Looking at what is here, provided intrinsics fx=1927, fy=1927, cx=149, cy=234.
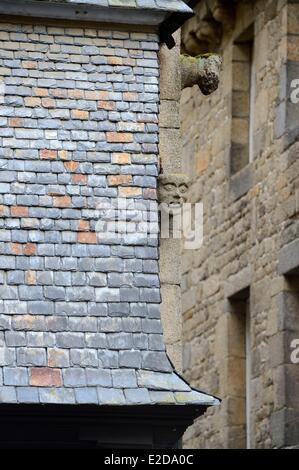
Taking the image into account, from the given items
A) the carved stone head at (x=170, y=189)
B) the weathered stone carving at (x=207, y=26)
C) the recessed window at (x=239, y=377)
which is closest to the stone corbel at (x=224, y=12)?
the weathered stone carving at (x=207, y=26)

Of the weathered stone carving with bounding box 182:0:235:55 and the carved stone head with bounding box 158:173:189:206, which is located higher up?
the weathered stone carving with bounding box 182:0:235:55

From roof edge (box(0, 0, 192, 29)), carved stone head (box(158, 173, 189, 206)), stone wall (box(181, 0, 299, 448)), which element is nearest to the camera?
roof edge (box(0, 0, 192, 29))

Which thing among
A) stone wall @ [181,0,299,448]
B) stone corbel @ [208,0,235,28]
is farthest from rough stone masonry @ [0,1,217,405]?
stone corbel @ [208,0,235,28]

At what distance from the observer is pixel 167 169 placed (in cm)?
1469

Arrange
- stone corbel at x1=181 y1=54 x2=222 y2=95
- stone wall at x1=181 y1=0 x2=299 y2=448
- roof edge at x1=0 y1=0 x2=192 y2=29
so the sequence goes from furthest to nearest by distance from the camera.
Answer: stone wall at x1=181 y1=0 x2=299 y2=448 < stone corbel at x1=181 y1=54 x2=222 y2=95 < roof edge at x1=0 y1=0 x2=192 y2=29

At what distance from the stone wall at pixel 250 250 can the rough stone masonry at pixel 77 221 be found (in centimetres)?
533

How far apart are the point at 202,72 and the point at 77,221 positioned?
208cm

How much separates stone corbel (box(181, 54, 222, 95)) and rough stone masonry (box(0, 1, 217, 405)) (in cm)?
71

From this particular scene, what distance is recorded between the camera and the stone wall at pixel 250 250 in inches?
765

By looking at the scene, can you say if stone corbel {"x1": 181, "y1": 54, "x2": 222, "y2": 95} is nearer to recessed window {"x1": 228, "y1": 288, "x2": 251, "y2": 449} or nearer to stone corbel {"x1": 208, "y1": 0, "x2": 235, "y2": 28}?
recessed window {"x1": 228, "y1": 288, "x2": 251, "y2": 449}

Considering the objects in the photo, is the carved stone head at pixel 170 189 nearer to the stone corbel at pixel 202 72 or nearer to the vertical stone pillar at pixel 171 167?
the vertical stone pillar at pixel 171 167

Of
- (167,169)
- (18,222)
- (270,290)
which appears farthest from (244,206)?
(18,222)

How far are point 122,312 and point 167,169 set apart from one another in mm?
1641

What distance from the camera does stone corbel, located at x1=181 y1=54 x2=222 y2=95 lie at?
1512 centimetres
